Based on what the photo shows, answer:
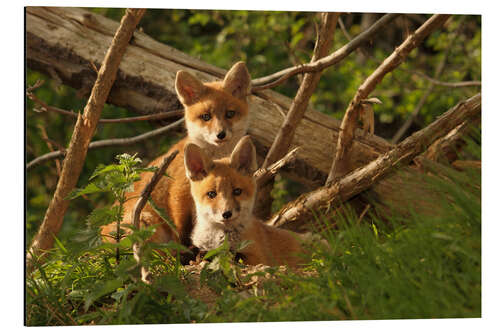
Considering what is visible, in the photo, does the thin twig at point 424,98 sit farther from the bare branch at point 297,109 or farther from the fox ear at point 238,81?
the fox ear at point 238,81

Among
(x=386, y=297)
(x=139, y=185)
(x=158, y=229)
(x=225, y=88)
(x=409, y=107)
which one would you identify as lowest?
(x=386, y=297)

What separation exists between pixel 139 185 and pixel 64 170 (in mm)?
576

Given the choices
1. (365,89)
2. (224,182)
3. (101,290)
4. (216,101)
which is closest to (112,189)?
(101,290)

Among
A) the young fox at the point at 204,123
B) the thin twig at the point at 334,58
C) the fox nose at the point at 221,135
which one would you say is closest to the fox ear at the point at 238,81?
the young fox at the point at 204,123

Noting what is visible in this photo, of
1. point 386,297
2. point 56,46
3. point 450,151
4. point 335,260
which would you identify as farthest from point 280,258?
point 56,46

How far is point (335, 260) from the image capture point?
3463 mm

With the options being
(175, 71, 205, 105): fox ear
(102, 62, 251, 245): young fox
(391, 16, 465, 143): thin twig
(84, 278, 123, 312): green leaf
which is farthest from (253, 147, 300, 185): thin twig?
(391, 16, 465, 143): thin twig

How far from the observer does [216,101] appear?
418 centimetres

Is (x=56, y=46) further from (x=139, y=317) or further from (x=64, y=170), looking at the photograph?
(x=139, y=317)

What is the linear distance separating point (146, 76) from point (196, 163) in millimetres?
1426

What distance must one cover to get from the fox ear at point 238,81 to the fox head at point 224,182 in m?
0.54

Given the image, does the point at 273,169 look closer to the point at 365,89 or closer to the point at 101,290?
the point at 365,89

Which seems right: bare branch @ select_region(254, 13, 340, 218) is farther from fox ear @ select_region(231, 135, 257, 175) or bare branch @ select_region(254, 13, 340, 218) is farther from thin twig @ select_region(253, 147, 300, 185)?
fox ear @ select_region(231, 135, 257, 175)

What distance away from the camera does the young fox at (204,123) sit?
4.12m
